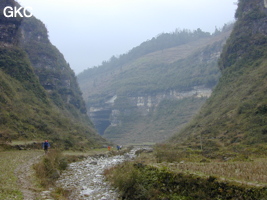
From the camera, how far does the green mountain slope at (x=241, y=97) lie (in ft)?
119

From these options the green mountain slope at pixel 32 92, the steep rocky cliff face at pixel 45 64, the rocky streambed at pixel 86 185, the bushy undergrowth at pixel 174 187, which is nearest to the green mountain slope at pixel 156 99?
the steep rocky cliff face at pixel 45 64

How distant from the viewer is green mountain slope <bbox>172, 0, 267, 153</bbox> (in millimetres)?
36281

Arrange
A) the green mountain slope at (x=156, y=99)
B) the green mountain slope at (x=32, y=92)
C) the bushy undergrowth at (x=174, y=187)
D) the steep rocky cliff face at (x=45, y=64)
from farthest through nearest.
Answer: the green mountain slope at (x=156, y=99) → the steep rocky cliff face at (x=45, y=64) → the green mountain slope at (x=32, y=92) → the bushy undergrowth at (x=174, y=187)

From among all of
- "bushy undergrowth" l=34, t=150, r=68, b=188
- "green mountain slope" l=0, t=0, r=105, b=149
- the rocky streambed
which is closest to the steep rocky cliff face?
"green mountain slope" l=0, t=0, r=105, b=149

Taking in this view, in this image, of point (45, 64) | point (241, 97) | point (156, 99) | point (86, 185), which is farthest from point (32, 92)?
point (156, 99)

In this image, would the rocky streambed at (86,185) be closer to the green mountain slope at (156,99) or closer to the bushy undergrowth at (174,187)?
the bushy undergrowth at (174,187)

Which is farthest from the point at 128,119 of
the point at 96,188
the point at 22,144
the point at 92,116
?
the point at 96,188

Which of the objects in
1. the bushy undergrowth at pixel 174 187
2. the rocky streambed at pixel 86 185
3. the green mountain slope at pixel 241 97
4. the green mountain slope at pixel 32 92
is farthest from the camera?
the green mountain slope at pixel 32 92

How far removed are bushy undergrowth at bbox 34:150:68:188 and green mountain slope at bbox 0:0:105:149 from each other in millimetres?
13657

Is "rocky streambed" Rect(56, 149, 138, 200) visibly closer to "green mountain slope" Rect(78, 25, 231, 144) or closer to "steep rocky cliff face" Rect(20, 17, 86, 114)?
"steep rocky cliff face" Rect(20, 17, 86, 114)

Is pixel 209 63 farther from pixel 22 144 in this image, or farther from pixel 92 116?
pixel 22 144

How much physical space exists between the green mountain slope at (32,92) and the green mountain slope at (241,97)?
75.8ft

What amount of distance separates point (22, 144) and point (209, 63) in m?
144

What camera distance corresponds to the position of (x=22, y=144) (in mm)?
35188
